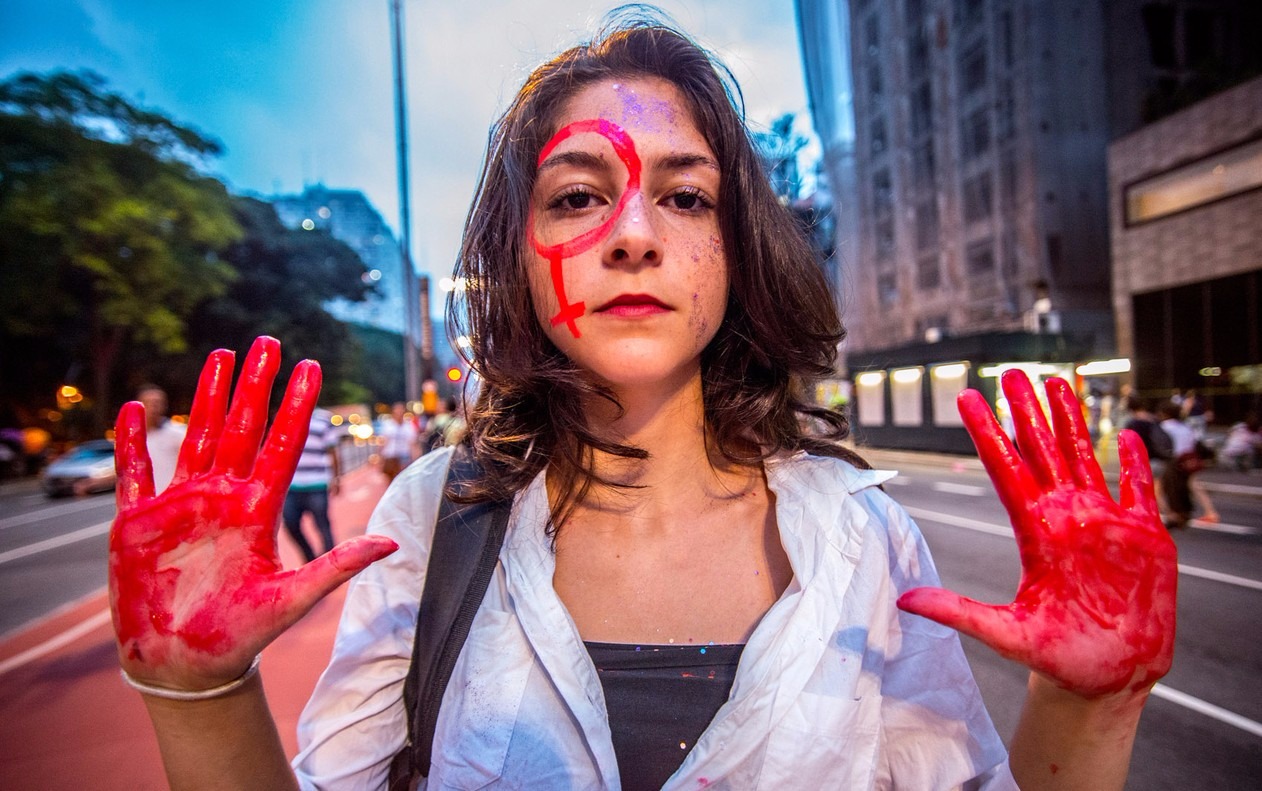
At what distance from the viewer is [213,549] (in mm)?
911

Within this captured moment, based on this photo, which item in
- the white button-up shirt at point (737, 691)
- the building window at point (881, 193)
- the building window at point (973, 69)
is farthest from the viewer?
the building window at point (881, 193)

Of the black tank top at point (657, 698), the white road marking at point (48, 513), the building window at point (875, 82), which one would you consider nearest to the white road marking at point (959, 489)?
the black tank top at point (657, 698)

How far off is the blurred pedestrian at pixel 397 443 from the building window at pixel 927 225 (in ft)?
95.2

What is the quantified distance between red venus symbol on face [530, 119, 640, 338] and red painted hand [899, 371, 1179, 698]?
75cm

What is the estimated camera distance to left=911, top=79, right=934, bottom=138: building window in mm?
30297

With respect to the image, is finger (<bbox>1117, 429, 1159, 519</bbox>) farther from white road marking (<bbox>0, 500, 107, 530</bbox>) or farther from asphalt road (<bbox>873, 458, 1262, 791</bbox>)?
white road marking (<bbox>0, 500, 107, 530</bbox>)

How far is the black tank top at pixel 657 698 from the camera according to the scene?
3.44ft

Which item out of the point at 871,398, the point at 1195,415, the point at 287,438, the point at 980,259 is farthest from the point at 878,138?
the point at 287,438

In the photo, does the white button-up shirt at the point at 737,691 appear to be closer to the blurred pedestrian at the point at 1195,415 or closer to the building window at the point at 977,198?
the blurred pedestrian at the point at 1195,415

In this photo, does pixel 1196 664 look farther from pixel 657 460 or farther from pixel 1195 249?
pixel 1195 249

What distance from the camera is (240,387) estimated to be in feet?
3.17

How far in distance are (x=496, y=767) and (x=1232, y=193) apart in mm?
20548

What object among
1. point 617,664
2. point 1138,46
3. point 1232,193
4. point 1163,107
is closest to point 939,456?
point 1232,193

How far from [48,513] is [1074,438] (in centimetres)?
1691
